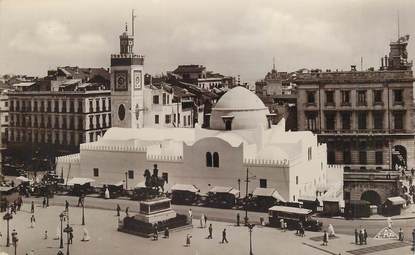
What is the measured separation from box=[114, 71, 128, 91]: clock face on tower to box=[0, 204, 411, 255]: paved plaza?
68.6 ft

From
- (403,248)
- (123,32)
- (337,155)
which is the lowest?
(403,248)

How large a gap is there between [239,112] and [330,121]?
10.9 m

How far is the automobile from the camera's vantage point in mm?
26889

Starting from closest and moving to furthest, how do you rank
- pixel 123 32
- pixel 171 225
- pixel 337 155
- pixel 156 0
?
pixel 156 0, pixel 171 225, pixel 337 155, pixel 123 32

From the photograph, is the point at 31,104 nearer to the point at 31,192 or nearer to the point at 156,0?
the point at 31,192

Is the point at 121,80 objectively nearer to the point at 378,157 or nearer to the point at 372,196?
the point at 378,157

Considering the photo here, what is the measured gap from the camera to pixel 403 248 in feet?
78.2

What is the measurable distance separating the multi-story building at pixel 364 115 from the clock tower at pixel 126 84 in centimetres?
1333

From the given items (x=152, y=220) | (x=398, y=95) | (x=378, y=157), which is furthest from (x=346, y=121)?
(x=152, y=220)

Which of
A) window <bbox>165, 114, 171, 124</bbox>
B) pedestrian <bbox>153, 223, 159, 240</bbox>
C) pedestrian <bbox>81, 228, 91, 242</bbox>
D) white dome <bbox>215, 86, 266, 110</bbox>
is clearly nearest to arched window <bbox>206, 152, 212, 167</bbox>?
white dome <bbox>215, 86, 266, 110</bbox>

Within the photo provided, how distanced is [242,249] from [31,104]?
3179cm

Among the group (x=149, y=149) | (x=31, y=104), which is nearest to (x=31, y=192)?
(x=149, y=149)

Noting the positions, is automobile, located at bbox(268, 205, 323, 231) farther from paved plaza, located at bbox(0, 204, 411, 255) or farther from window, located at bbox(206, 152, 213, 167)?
window, located at bbox(206, 152, 213, 167)

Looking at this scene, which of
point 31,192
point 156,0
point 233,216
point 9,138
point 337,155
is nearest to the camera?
point 156,0
